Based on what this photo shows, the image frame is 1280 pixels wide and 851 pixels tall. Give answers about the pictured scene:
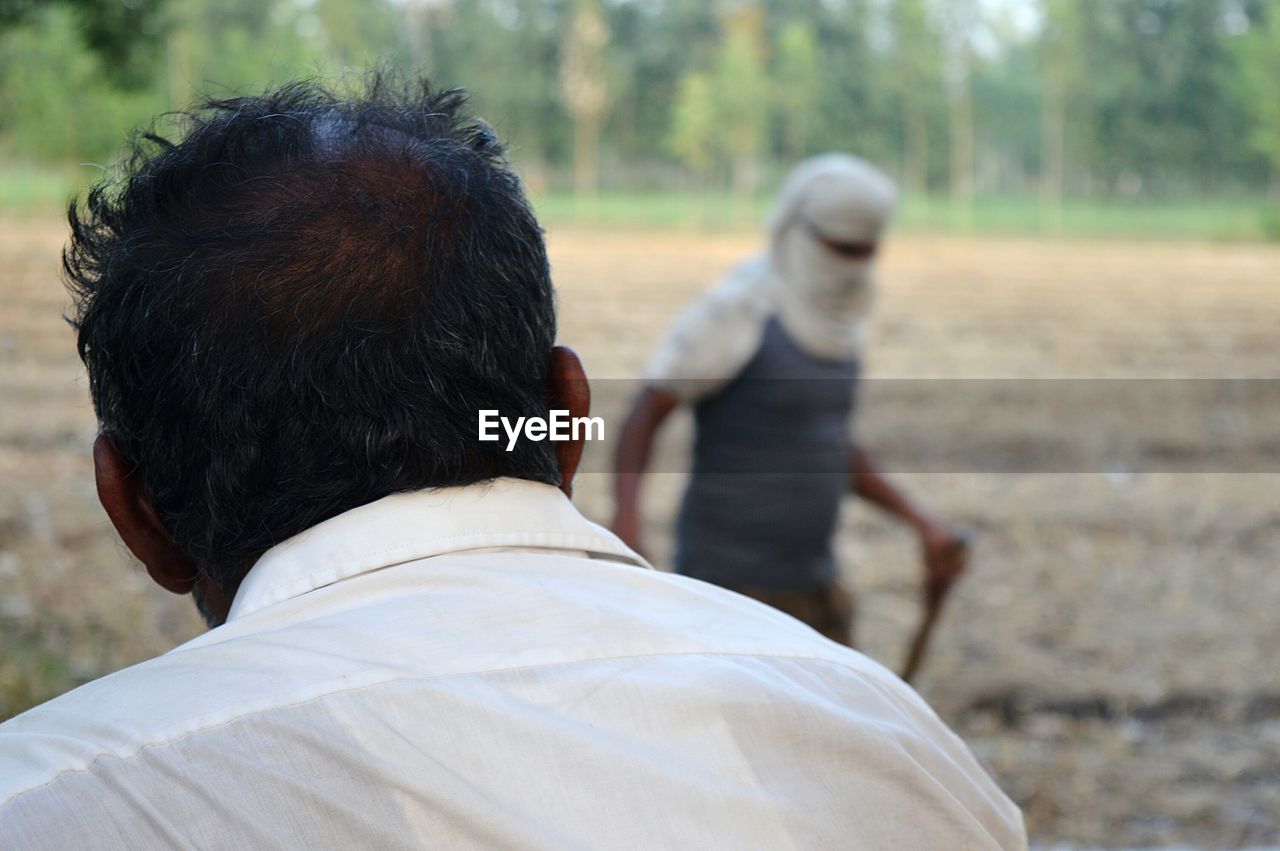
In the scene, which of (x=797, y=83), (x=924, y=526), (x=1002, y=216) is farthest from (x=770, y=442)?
(x=797, y=83)

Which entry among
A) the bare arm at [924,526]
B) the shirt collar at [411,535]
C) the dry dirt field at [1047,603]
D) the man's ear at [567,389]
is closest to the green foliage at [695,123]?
the dry dirt field at [1047,603]

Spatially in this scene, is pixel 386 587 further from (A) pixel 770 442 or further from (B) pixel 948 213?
(B) pixel 948 213

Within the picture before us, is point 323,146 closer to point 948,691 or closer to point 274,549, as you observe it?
point 274,549

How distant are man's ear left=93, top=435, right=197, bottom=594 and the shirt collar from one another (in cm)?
14

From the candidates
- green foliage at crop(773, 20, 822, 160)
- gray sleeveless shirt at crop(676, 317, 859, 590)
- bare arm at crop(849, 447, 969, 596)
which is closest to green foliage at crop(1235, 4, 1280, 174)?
green foliage at crop(773, 20, 822, 160)

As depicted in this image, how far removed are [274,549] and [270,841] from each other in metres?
0.25

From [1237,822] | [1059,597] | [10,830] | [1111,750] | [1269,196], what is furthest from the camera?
[1269,196]

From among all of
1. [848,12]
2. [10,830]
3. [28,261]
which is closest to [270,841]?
[10,830]

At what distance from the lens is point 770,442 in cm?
321

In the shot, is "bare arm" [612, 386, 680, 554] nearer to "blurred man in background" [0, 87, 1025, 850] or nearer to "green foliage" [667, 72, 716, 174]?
"blurred man in background" [0, 87, 1025, 850]

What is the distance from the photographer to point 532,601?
34.4 inches

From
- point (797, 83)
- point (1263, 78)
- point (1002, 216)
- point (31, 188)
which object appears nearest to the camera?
point (1263, 78)

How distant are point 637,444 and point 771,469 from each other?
325mm

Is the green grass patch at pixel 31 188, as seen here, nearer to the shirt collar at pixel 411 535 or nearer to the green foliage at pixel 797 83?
the green foliage at pixel 797 83
